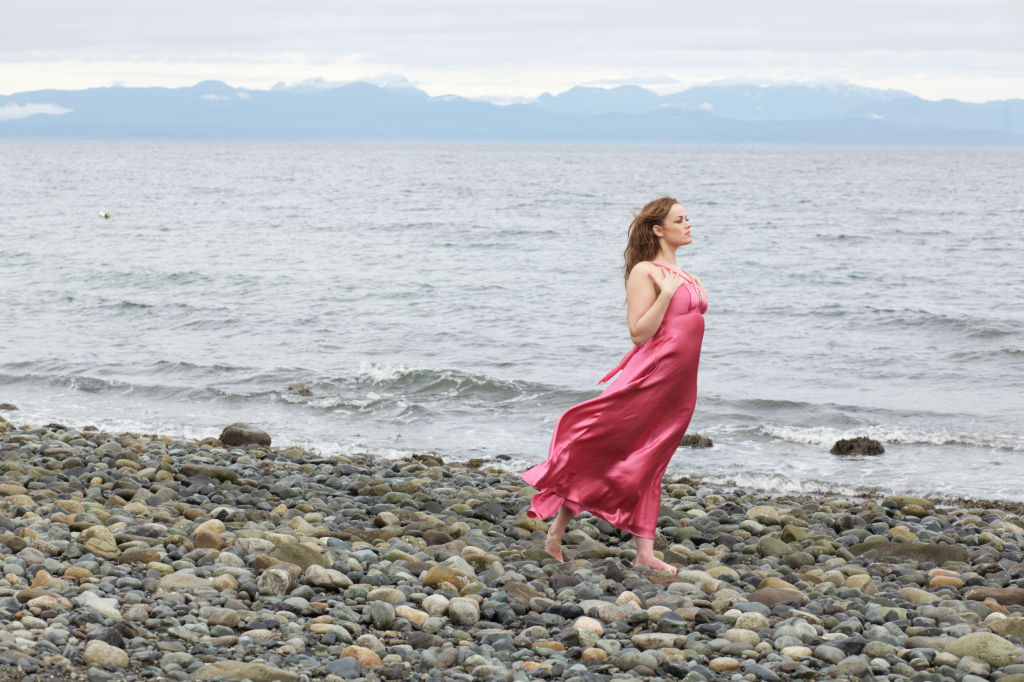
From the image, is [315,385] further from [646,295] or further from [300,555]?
[646,295]

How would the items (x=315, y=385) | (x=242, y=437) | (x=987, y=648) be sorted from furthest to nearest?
(x=315, y=385)
(x=242, y=437)
(x=987, y=648)

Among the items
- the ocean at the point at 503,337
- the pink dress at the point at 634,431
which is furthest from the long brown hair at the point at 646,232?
the ocean at the point at 503,337

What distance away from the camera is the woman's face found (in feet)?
19.3

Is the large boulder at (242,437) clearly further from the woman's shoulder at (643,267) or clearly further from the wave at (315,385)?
the woman's shoulder at (643,267)

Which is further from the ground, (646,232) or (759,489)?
(646,232)

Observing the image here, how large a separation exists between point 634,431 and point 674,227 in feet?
4.22

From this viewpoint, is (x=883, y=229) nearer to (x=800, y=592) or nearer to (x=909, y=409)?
(x=909, y=409)

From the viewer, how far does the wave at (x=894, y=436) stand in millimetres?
12156

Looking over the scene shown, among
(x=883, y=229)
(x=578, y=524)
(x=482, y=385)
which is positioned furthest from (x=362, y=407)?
(x=883, y=229)

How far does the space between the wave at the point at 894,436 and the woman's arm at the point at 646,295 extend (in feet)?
24.1

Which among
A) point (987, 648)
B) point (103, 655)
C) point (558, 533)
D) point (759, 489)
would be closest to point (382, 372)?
point (759, 489)

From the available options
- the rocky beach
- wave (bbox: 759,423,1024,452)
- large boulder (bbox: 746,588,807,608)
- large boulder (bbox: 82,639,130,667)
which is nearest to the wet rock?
wave (bbox: 759,423,1024,452)

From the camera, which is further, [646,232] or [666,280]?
[646,232]

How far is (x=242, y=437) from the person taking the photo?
449 inches
